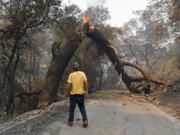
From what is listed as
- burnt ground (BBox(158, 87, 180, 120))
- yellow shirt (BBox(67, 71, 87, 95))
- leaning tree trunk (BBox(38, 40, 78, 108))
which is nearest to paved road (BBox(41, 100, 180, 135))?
yellow shirt (BBox(67, 71, 87, 95))

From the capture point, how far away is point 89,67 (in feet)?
51.5

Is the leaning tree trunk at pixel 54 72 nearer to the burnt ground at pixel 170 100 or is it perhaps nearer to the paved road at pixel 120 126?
the paved road at pixel 120 126

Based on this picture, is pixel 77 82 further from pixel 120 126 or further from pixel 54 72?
pixel 54 72

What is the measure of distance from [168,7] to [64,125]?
11098 millimetres

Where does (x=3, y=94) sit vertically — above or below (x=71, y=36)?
below

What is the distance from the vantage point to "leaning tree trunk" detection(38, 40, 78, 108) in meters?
9.52

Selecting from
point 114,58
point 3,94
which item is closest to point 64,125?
point 3,94

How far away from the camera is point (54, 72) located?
972cm

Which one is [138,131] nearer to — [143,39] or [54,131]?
[54,131]

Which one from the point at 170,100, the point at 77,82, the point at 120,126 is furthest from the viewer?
the point at 170,100

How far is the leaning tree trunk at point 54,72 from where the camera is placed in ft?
31.2

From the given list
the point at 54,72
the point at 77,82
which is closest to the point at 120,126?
the point at 77,82

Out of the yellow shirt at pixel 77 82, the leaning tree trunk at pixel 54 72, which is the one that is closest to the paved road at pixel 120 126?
the yellow shirt at pixel 77 82

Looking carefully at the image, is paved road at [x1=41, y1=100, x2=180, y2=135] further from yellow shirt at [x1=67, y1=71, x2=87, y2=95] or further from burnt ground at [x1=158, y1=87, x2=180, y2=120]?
burnt ground at [x1=158, y1=87, x2=180, y2=120]
